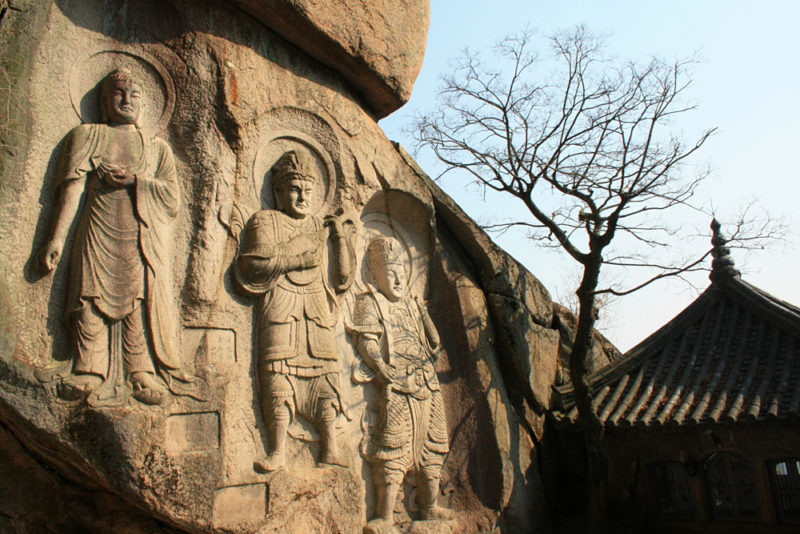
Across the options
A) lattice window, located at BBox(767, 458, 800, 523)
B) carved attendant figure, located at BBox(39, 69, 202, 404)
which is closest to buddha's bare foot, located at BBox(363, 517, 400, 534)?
carved attendant figure, located at BBox(39, 69, 202, 404)

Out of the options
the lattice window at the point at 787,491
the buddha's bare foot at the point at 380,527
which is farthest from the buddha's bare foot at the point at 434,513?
the lattice window at the point at 787,491

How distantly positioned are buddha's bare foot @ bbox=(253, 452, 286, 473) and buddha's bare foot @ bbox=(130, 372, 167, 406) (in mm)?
1053

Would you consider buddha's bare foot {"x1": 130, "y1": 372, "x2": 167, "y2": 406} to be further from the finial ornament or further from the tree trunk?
the finial ornament

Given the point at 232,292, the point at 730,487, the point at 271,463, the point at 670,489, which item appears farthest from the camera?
the point at 670,489

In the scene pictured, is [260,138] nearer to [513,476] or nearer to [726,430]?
[513,476]

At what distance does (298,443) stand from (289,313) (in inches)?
47.4

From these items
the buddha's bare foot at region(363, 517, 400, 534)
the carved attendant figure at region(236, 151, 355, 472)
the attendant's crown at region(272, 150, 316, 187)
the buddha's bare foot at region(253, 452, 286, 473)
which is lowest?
the buddha's bare foot at region(363, 517, 400, 534)

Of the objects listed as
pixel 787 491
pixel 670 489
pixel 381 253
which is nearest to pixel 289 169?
pixel 381 253

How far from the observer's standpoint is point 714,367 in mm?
8422

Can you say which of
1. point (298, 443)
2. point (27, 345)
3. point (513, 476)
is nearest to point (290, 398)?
point (298, 443)

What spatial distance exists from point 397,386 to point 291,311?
1.59m

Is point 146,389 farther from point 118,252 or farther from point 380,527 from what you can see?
point 380,527

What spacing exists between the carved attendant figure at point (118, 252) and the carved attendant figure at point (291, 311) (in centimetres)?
80

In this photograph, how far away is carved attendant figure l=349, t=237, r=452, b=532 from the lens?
6.95 m
